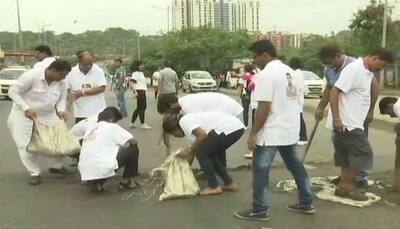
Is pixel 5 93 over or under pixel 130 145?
under

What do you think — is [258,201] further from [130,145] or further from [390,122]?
[390,122]

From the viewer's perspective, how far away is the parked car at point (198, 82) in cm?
3747

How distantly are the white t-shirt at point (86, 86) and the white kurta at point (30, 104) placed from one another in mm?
400

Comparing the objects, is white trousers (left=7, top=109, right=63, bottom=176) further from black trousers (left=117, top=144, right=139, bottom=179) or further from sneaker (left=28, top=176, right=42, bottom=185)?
black trousers (left=117, top=144, right=139, bottom=179)

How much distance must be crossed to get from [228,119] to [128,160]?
4.43 ft

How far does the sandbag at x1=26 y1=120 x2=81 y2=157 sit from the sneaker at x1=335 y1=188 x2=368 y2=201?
343 centimetres

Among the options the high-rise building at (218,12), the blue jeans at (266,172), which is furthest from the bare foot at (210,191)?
the high-rise building at (218,12)

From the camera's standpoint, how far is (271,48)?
5.70 m

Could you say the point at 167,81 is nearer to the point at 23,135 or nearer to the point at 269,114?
the point at 23,135

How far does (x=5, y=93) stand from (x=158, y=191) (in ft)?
76.8

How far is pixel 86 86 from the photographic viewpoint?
864 centimetres

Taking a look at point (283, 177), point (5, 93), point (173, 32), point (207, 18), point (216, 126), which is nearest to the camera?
point (216, 126)

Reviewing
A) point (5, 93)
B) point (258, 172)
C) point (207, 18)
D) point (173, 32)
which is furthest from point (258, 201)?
point (207, 18)

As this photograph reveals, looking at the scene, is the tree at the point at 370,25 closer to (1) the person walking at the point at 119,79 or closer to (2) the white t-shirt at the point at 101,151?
(1) the person walking at the point at 119,79
